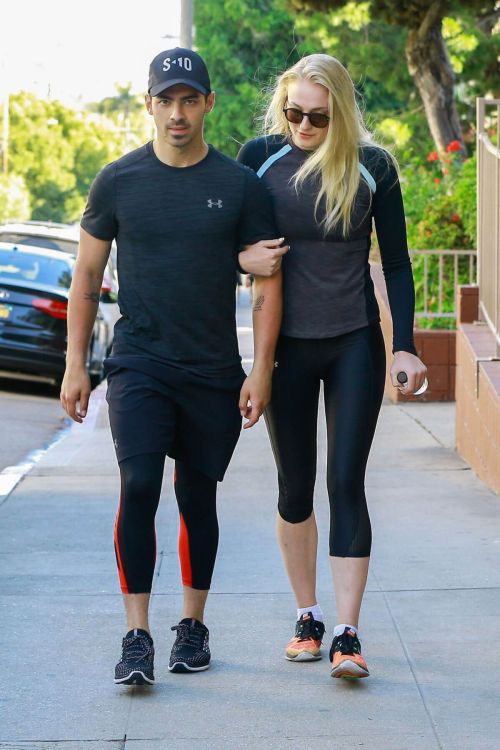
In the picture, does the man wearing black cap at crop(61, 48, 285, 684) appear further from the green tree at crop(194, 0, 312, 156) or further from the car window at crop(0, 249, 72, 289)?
the green tree at crop(194, 0, 312, 156)

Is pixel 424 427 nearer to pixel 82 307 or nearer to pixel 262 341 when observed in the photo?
pixel 262 341

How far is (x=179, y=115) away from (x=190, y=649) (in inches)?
65.8

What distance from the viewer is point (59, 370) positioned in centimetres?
1442

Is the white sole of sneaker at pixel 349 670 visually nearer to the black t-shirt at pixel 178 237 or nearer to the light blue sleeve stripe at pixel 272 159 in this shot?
the black t-shirt at pixel 178 237

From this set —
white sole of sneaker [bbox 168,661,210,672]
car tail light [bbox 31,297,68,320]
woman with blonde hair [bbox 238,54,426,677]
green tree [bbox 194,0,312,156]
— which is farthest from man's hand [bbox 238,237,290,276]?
green tree [bbox 194,0,312,156]

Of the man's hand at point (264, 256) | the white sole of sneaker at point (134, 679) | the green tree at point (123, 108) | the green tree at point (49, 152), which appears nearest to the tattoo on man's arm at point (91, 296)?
the man's hand at point (264, 256)

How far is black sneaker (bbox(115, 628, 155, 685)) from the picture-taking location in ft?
14.3

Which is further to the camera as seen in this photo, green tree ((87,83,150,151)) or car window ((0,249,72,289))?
green tree ((87,83,150,151))

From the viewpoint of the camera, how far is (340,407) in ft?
15.0

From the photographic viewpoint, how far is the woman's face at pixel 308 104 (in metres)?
4.50

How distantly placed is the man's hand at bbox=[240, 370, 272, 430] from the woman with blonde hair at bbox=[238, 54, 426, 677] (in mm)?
125

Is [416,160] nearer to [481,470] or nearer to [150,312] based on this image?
[481,470]

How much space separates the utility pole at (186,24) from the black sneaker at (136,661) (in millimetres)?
14998

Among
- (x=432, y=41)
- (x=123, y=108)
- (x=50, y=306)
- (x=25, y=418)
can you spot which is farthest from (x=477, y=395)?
(x=123, y=108)
